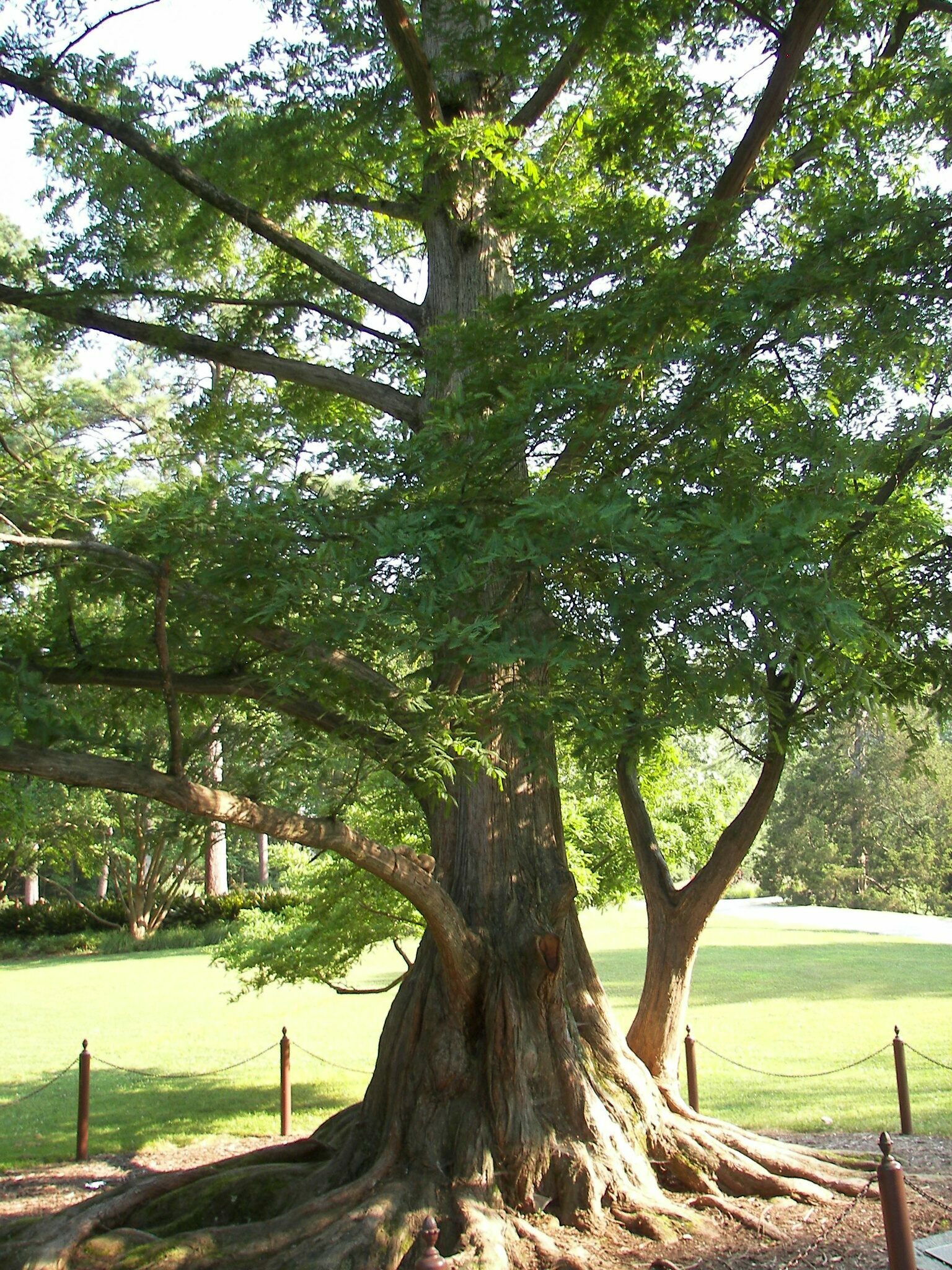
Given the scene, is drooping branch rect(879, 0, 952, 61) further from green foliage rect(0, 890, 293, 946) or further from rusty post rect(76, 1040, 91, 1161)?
green foliage rect(0, 890, 293, 946)

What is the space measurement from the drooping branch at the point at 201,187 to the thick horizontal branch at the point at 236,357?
27.5 inches

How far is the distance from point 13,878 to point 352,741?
33.6 metres

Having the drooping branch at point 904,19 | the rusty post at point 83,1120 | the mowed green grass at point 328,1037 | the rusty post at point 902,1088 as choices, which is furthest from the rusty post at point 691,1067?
the drooping branch at point 904,19

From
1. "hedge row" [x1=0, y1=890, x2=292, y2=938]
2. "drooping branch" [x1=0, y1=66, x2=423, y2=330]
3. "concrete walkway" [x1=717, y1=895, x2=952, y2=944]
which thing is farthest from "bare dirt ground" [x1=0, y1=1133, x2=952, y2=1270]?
"hedge row" [x1=0, y1=890, x2=292, y2=938]

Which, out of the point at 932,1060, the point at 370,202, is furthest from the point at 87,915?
the point at 370,202

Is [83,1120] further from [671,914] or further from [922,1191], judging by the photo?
[922,1191]

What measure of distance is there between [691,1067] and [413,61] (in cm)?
910

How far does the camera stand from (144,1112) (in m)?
12.6

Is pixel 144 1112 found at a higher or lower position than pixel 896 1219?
lower

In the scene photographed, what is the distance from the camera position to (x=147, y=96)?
7570 millimetres

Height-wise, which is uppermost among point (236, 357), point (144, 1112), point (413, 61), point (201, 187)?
point (413, 61)

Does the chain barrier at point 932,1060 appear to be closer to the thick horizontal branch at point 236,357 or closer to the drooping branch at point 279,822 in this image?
the drooping branch at point 279,822

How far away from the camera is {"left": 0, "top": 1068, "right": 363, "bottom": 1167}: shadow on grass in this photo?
10867mm

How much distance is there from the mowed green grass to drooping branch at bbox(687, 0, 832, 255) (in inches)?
348
